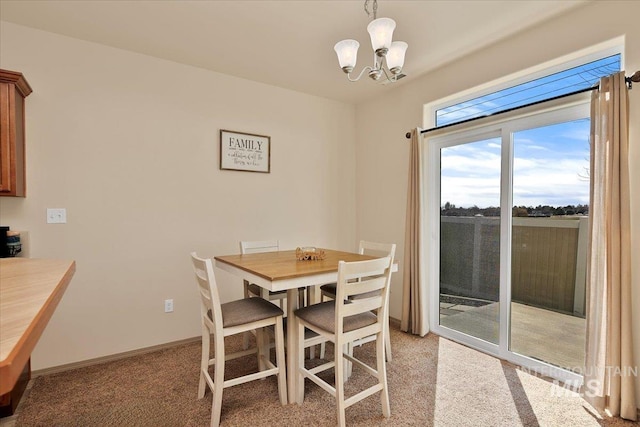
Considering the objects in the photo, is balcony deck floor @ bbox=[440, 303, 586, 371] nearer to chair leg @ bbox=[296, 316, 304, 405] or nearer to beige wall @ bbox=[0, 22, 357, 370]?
chair leg @ bbox=[296, 316, 304, 405]

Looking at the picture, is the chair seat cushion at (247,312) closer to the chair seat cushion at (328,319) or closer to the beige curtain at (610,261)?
the chair seat cushion at (328,319)

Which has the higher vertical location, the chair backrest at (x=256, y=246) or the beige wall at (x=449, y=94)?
the beige wall at (x=449, y=94)

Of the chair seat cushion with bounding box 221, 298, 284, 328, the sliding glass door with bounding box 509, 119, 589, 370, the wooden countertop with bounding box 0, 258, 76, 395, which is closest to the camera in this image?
the wooden countertop with bounding box 0, 258, 76, 395

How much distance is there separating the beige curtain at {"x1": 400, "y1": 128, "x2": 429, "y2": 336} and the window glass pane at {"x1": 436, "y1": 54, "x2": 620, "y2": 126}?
404mm


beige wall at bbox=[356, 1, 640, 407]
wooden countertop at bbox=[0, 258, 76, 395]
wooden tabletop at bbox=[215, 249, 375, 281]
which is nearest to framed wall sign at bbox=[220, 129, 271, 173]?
wooden tabletop at bbox=[215, 249, 375, 281]

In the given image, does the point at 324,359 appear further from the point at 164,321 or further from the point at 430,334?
the point at 164,321

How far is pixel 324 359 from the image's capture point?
2650 millimetres

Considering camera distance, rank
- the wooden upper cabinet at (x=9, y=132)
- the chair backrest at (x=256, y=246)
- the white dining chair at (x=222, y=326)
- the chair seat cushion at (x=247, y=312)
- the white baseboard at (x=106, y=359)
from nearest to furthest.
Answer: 1. the white dining chair at (x=222, y=326)
2. the chair seat cushion at (x=247, y=312)
3. the wooden upper cabinet at (x=9, y=132)
4. the white baseboard at (x=106, y=359)
5. the chair backrest at (x=256, y=246)

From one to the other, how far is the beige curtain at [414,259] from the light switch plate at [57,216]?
2986mm

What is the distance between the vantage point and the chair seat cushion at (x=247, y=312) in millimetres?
1941

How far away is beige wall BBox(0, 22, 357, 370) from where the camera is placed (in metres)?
2.45

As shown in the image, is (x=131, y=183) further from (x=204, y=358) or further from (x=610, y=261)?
(x=610, y=261)

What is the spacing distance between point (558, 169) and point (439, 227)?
1130 mm

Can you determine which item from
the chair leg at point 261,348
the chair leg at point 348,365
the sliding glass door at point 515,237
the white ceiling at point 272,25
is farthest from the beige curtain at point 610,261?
the chair leg at point 261,348
